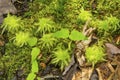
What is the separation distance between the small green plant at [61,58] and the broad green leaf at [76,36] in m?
0.11

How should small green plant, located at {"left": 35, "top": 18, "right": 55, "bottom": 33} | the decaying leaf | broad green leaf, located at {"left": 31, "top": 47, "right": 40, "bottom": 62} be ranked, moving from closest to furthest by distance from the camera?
the decaying leaf, broad green leaf, located at {"left": 31, "top": 47, "right": 40, "bottom": 62}, small green plant, located at {"left": 35, "top": 18, "right": 55, "bottom": 33}

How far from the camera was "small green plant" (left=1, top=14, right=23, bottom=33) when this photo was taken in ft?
7.57

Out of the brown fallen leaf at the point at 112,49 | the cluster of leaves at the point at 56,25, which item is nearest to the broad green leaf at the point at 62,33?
the cluster of leaves at the point at 56,25

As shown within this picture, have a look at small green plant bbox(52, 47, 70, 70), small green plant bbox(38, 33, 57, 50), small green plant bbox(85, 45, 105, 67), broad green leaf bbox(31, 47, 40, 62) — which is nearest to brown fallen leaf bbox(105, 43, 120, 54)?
small green plant bbox(85, 45, 105, 67)

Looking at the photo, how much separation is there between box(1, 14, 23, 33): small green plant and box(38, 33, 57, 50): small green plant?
25cm

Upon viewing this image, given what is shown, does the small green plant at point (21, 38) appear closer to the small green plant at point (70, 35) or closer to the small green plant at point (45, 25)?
the small green plant at point (45, 25)

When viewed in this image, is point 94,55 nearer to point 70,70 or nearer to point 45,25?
point 70,70

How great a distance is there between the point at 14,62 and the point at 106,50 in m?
0.72

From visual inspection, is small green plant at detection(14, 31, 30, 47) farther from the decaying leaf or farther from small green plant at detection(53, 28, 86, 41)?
the decaying leaf

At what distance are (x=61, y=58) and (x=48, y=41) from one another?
0.19 metres

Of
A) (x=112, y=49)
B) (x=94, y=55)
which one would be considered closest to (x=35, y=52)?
(x=94, y=55)

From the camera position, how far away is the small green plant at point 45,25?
2250mm

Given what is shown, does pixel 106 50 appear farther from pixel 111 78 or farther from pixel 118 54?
pixel 111 78

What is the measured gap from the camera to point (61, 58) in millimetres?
2088
